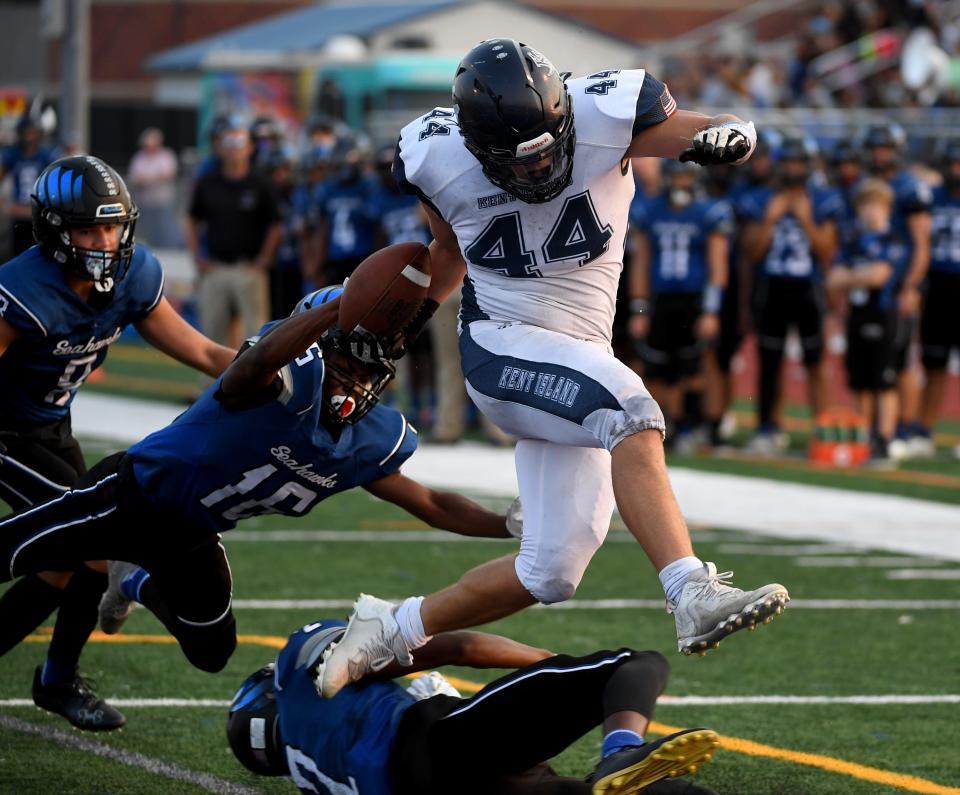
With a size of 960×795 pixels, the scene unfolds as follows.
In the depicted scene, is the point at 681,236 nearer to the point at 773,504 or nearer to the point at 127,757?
the point at 773,504

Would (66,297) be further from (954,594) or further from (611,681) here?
(954,594)

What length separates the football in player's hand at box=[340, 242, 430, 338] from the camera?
4.70 metres

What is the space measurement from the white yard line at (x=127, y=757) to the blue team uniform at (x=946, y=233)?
7.56m

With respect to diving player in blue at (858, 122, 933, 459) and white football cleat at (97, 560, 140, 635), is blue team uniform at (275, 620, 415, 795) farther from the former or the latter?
diving player in blue at (858, 122, 933, 459)

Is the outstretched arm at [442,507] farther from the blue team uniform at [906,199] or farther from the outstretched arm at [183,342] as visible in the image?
the blue team uniform at [906,199]

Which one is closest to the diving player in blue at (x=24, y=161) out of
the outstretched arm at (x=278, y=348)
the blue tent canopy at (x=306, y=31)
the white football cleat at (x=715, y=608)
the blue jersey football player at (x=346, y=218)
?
the blue jersey football player at (x=346, y=218)

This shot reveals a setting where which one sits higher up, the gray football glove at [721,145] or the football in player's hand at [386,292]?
the gray football glove at [721,145]

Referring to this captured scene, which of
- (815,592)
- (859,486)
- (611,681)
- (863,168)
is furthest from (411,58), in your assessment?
(611,681)

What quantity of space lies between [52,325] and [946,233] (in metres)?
7.88

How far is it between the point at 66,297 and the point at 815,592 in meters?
3.74

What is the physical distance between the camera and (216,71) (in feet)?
78.1

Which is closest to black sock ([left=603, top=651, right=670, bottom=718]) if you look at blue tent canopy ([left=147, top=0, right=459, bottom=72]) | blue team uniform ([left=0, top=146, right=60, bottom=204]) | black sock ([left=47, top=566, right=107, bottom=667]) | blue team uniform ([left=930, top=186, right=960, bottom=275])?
black sock ([left=47, top=566, right=107, bottom=667])

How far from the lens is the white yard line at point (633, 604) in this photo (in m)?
7.43

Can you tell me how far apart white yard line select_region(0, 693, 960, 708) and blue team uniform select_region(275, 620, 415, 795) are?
1.43 metres
